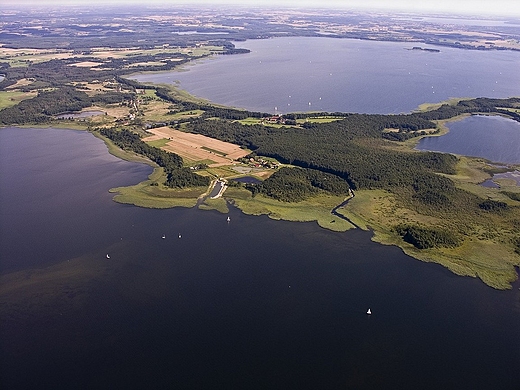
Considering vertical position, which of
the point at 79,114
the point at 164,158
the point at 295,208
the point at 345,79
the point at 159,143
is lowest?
the point at 79,114

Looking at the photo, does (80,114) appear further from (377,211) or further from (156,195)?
(377,211)

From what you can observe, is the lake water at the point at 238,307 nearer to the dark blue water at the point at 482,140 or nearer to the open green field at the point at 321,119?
the dark blue water at the point at 482,140

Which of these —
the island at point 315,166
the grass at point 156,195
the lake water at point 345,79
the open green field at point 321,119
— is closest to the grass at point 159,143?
the island at point 315,166

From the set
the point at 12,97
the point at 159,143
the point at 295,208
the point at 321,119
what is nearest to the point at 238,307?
the point at 295,208

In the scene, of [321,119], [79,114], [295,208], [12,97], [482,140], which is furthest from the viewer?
[12,97]

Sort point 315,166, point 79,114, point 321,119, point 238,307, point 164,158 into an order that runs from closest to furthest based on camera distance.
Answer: point 238,307
point 315,166
point 164,158
point 321,119
point 79,114

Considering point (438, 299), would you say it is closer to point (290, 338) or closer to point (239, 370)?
point (290, 338)

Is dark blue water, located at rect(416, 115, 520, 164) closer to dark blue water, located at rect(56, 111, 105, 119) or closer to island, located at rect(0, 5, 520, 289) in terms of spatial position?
island, located at rect(0, 5, 520, 289)
